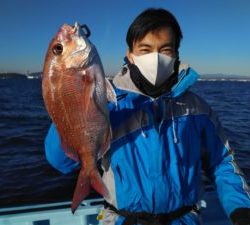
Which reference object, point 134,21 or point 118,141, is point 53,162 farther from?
point 134,21

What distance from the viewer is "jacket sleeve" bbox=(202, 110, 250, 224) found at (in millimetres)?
2904

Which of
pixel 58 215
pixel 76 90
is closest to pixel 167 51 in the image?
pixel 76 90

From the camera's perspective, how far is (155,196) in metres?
2.64

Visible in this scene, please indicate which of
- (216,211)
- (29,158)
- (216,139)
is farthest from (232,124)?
(216,139)

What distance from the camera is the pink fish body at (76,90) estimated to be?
202cm

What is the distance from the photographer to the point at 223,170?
3.06 metres

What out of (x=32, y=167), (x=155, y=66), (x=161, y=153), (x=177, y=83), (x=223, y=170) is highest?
(x=155, y=66)

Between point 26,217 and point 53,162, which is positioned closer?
point 53,162

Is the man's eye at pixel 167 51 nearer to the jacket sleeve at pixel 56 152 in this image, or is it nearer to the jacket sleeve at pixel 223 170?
the jacket sleeve at pixel 223 170

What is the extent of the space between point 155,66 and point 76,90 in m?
0.93

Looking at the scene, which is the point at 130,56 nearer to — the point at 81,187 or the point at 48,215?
the point at 81,187

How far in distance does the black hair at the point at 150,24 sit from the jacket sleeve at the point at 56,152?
1.05 m

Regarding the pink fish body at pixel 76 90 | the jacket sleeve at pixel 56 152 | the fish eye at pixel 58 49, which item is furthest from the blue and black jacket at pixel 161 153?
the fish eye at pixel 58 49

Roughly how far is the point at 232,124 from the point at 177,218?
17783 mm
